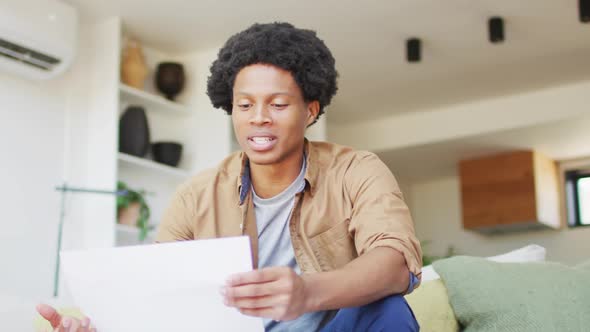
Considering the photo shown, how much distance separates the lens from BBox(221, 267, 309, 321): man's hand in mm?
1194

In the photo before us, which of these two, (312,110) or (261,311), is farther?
(312,110)

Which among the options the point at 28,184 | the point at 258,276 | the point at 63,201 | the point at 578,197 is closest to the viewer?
the point at 258,276

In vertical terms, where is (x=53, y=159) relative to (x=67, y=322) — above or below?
above

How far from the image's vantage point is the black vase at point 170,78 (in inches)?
199

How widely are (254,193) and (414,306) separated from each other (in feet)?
1.97

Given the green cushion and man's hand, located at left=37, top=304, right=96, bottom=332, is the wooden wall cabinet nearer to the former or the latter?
the green cushion

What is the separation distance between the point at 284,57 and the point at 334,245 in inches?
15.2

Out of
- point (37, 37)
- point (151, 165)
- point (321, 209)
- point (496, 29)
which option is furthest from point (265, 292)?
point (496, 29)

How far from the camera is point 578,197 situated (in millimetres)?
6652

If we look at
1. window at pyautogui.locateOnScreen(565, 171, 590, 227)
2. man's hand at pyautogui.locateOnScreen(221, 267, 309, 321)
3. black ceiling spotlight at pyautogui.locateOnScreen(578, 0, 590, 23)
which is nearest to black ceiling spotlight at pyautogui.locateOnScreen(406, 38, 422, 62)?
black ceiling spotlight at pyautogui.locateOnScreen(578, 0, 590, 23)

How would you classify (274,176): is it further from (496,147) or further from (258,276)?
(496,147)

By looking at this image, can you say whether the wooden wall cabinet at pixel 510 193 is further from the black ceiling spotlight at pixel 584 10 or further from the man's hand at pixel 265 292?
the man's hand at pixel 265 292

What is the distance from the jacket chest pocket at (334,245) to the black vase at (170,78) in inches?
140

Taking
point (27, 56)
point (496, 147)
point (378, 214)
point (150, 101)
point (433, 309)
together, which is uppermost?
point (27, 56)
